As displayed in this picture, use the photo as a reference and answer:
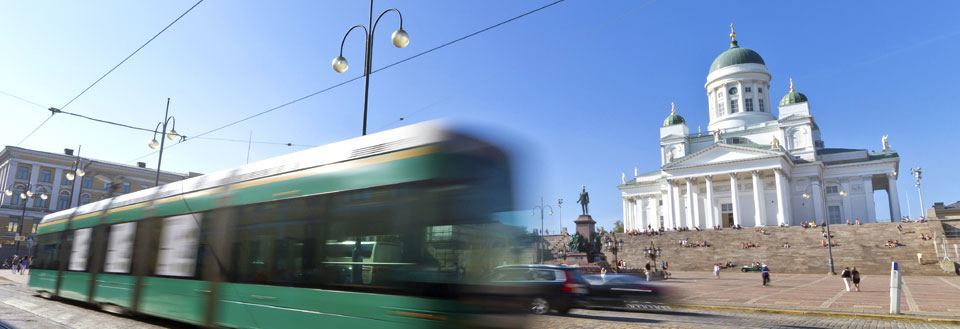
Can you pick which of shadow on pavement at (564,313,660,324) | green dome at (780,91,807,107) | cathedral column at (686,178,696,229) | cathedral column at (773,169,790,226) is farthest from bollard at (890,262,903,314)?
green dome at (780,91,807,107)

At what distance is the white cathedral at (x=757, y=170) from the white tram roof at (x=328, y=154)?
6224 centimetres

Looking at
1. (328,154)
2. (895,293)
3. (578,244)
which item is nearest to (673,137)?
(578,244)

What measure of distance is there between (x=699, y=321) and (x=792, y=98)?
6919 cm

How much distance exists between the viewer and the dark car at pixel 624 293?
15.1 meters

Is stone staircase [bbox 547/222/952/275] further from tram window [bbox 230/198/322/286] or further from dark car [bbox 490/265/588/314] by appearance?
tram window [bbox 230/198/322/286]

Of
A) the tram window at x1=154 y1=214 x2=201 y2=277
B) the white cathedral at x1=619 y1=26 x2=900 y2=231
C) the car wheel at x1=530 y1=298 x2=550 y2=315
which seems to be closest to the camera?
the tram window at x1=154 y1=214 x2=201 y2=277

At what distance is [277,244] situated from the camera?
7.38 m

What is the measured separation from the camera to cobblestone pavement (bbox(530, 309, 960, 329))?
1145 cm

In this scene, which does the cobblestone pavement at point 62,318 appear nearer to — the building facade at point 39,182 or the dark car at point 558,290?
the dark car at point 558,290

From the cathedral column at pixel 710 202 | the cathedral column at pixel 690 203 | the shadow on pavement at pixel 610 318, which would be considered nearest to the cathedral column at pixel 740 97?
the cathedral column at pixel 710 202

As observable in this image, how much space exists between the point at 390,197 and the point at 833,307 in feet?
48.9

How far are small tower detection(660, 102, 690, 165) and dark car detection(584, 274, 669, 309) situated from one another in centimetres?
6323

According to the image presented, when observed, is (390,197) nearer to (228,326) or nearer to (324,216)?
(324,216)

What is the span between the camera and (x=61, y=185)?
217 ft
